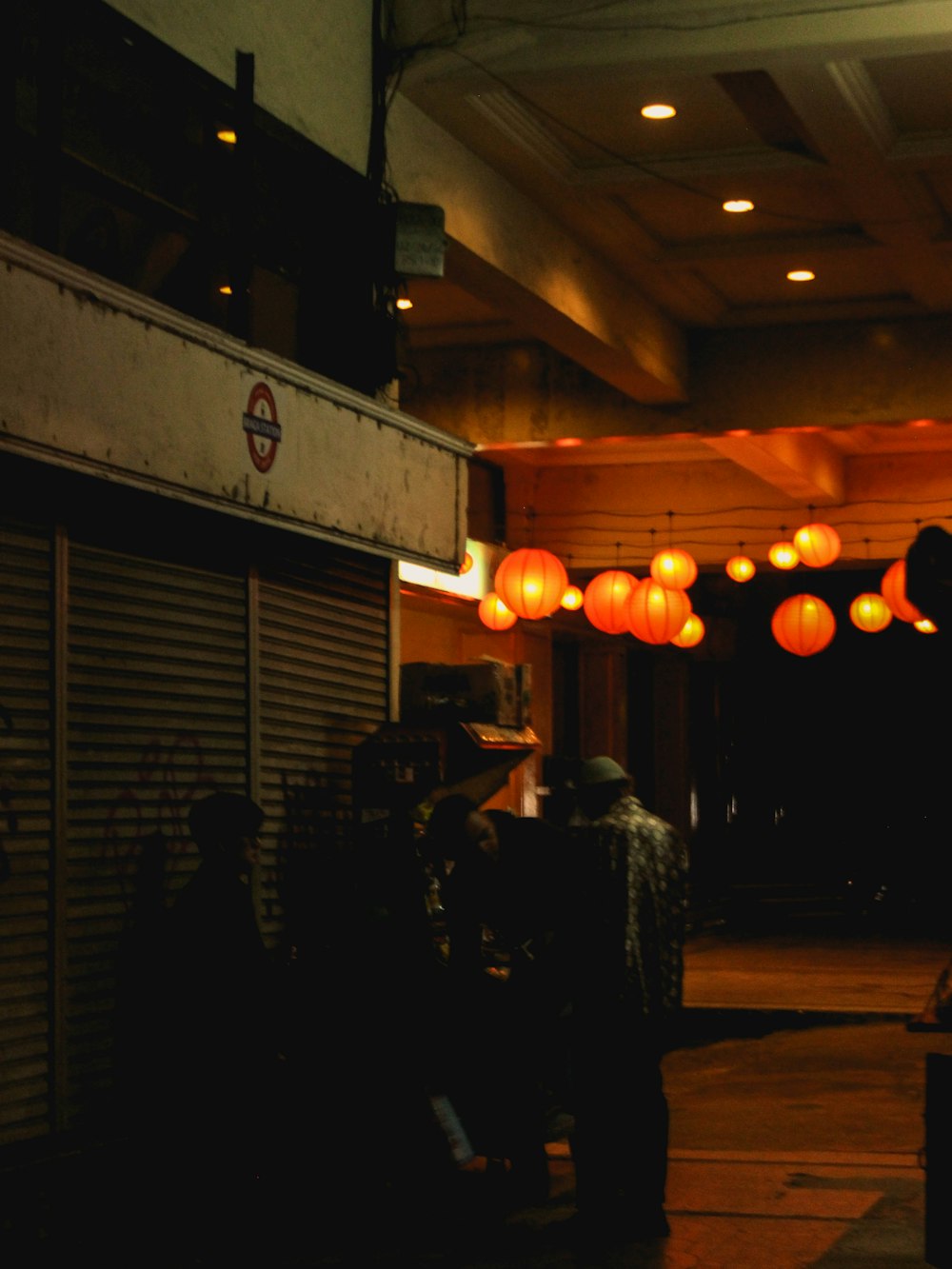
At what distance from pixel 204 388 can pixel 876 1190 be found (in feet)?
16.0

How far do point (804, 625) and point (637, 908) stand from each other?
36.2ft

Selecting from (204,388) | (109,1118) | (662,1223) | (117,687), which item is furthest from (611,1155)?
(204,388)

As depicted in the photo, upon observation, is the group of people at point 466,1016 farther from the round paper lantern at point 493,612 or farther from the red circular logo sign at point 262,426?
the round paper lantern at point 493,612

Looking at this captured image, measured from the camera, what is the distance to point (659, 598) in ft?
57.2

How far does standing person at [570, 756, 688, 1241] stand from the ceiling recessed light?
474 centimetres

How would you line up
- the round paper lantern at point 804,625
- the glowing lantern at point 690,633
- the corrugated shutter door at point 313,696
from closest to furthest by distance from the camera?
the corrugated shutter door at point 313,696 < the round paper lantern at point 804,625 < the glowing lantern at point 690,633

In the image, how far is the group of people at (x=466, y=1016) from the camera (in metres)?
6.89

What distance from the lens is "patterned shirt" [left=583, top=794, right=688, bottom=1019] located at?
7.59 metres

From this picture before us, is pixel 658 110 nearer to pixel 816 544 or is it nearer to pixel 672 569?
pixel 672 569

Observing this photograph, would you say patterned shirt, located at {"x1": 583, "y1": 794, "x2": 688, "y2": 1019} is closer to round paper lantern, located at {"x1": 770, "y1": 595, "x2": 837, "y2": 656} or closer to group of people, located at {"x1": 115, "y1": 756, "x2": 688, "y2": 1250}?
group of people, located at {"x1": 115, "y1": 756, "x2": 688, "y2": 1250}

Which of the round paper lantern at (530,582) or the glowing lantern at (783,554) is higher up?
the glowing lantern at (783,554)

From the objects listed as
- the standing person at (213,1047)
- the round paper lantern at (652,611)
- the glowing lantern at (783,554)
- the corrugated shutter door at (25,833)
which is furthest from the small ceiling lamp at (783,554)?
the corrugated shutter door at (25,833)

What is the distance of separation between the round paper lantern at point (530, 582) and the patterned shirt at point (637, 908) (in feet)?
28.6

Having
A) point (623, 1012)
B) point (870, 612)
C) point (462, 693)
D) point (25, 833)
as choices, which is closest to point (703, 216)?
point (462, 693)
